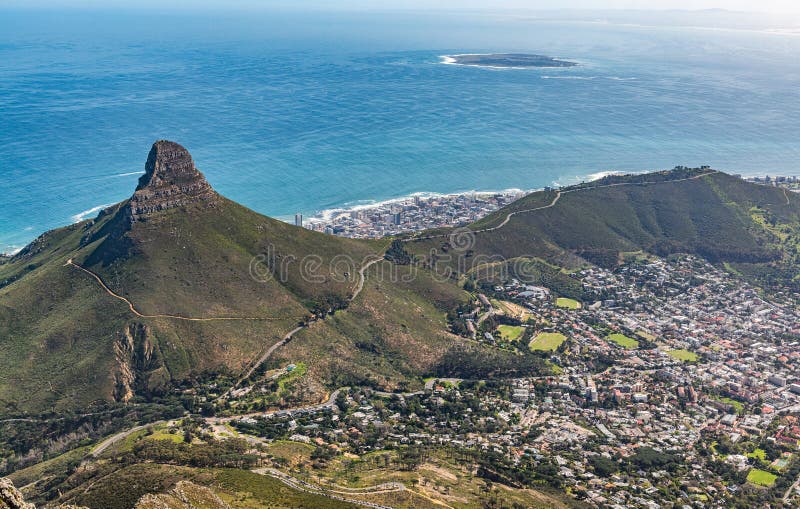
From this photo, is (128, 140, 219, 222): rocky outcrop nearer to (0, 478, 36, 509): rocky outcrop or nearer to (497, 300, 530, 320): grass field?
(497, 300, 530, 320): grass field

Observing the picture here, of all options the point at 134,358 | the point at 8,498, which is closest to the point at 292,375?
the point at 134,358

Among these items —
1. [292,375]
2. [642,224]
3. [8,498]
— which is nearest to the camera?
[8,498]

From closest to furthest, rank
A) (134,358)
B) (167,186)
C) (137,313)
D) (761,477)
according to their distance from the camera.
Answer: (761,477) < (134,358) < (137,313) < (167,186)

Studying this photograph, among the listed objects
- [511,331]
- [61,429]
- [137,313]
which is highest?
[137,313]

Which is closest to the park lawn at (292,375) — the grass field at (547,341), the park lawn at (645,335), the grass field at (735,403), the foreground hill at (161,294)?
the foreground hill at (161,294)

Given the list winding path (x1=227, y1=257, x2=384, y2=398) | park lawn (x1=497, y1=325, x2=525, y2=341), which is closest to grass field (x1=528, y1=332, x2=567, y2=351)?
park lawn (x1=497, y1=325, x2=525, y2=341)

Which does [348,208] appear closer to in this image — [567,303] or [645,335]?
[567,303]

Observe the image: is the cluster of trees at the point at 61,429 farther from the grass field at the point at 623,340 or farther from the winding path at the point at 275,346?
the grass field at the point at 623,340
